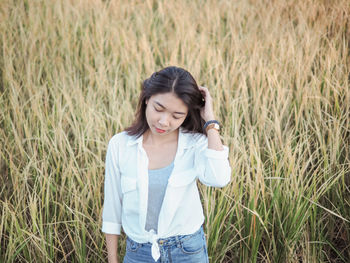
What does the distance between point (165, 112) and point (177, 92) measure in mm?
79

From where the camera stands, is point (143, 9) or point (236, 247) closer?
point (236, 247)

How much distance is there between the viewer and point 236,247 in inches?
66.9

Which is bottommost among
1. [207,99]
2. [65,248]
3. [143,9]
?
[65,248]

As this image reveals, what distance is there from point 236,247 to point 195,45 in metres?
1.88

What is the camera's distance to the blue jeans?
3.80 ft

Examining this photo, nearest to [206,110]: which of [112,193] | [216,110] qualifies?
[112,193]

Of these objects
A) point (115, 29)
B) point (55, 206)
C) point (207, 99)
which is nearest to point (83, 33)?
point (115, 29)

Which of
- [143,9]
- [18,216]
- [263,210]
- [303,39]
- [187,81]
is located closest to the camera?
[187,81]

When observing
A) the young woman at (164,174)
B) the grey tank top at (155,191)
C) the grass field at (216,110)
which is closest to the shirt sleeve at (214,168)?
the young woman at (164,174)

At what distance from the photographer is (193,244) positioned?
120cm

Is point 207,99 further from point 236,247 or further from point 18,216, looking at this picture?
point 18,216

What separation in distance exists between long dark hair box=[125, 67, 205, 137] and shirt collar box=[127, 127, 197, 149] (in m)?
0.02

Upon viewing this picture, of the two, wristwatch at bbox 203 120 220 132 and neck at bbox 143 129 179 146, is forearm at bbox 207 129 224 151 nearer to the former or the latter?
wristwatch at bbox 203 120 220 132

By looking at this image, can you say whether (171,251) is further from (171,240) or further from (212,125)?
(212,125)
